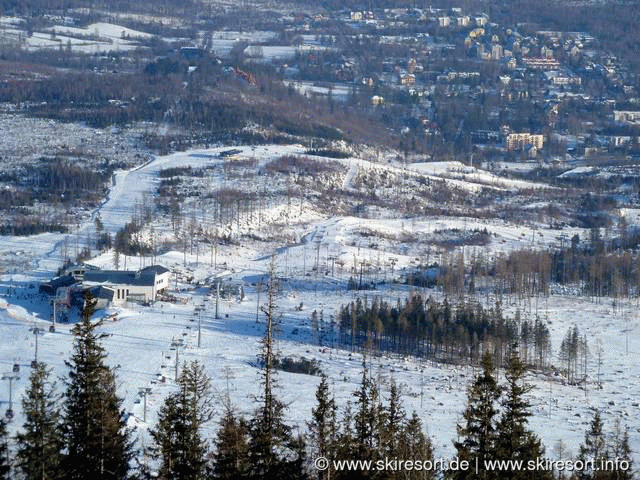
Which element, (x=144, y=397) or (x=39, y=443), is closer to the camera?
(x=39, y=443)

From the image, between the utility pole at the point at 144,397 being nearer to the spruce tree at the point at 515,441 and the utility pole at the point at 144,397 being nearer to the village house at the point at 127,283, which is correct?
the village house at the point at 127,283

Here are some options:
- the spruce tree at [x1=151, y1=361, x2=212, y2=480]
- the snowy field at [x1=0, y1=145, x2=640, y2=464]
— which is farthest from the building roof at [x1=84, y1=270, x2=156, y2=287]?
the spruce tree at [x1=151, y1=361, x2=212, y2=480]

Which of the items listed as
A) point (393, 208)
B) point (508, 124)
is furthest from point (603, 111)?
point (393, 208)

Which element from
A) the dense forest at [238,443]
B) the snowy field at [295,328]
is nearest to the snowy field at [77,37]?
the snowy field at [295,328]

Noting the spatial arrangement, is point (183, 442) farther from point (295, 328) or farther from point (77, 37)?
point (77, 37)

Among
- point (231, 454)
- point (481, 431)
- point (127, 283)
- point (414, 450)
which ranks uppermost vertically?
point (481, 431)

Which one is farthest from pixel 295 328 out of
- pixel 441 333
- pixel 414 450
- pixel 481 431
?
pixel 481 431
